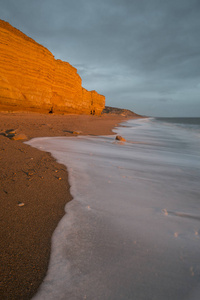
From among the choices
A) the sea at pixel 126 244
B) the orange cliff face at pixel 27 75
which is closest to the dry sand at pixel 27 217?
the sea at pixel 126 244

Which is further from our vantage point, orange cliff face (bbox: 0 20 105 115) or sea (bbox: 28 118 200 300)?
orange cliff face (bbox: 0 20 105 115)

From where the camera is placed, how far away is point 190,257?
955mm

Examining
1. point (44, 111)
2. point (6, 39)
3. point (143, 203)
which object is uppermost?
point (6, 39)

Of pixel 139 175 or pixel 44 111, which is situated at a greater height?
pixel 44 111

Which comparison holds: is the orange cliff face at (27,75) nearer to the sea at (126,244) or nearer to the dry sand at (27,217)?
the dry sand at (27,217)

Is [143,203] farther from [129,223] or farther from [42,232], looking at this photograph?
[42,232]

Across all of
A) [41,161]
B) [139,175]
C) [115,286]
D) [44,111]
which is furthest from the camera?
[44,111]

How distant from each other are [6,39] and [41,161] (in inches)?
583

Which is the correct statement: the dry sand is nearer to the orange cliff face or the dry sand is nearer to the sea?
the sea

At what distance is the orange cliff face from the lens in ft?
40.2

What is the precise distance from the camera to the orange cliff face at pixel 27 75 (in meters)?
12.3

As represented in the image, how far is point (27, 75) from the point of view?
13.8 metres

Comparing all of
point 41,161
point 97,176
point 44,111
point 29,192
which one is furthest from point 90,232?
point 44,111

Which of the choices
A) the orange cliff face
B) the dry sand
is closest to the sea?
the dry sand
